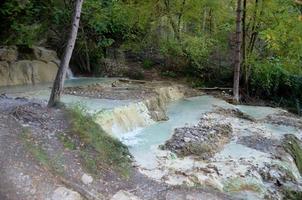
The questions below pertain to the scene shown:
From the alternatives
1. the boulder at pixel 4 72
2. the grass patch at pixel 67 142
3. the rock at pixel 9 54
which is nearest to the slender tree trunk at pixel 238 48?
the rock at pixel 9 54

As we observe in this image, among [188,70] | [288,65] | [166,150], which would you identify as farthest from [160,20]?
[166,150]

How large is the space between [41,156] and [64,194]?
103cm

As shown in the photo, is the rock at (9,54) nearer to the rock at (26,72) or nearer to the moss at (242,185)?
the rock at (26,72)

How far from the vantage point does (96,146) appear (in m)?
A: 7.89

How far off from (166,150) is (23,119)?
3010 mm

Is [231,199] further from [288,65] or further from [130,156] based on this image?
[288,65]

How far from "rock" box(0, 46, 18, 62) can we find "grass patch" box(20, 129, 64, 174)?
25.2 feet

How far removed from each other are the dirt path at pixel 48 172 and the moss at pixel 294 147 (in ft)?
Answer: 11.7

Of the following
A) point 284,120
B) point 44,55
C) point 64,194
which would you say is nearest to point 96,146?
point 64,194

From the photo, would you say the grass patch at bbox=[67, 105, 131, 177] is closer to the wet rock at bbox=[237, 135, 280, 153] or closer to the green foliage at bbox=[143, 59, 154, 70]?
the wet rock at bbox=[237, 135, 280, 153]

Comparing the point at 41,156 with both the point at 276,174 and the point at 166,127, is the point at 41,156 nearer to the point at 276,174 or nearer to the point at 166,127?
the point at 276,174

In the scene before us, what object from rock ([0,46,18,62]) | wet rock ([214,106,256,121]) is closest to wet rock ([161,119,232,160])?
wet rock ([214,106,256,121])

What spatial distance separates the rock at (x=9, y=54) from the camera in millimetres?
14327

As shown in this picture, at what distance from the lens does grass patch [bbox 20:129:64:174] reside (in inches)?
263
